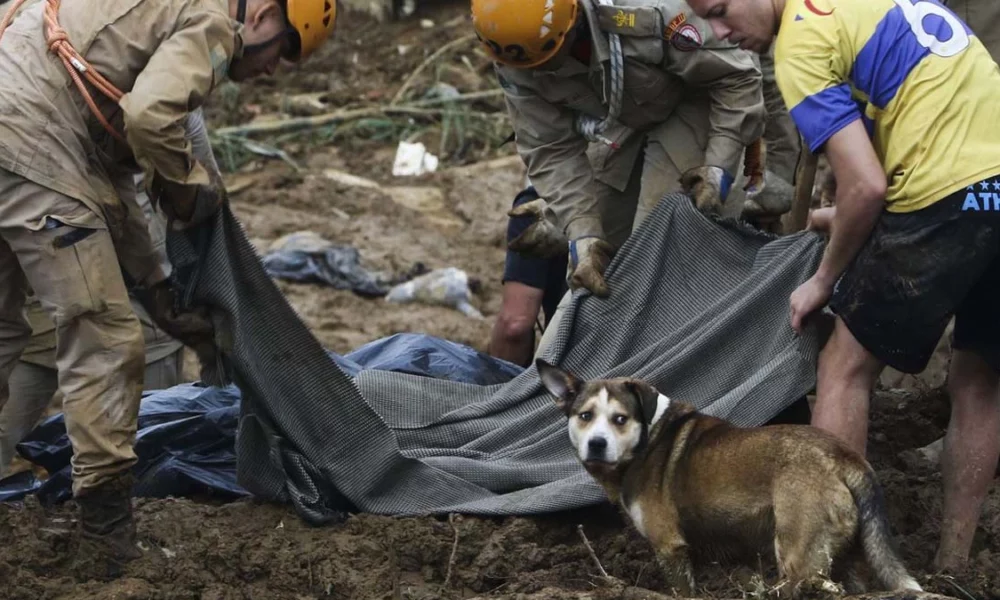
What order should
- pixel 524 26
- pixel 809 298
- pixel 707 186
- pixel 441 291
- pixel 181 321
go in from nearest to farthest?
pixel 809 298 → pixel 181 321 → pixel 524 26 → pixel 707 186 → pixel 441 291

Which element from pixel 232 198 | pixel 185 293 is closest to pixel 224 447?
pixel 185 293

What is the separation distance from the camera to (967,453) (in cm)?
484

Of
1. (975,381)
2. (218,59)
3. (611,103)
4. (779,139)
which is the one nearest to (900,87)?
(975,381)

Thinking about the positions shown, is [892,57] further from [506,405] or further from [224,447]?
[224,447]

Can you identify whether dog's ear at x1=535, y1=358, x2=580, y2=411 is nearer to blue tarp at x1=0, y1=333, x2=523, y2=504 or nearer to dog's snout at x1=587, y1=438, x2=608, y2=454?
dog's snout at x1=587, y1=438, x2=608, y2=454

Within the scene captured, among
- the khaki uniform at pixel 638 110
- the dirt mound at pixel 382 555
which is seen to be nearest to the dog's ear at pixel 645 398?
the dirt mound at pixel 382 555

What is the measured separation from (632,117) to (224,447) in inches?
87.9

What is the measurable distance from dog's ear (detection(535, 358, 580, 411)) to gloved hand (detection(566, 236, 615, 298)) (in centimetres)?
102

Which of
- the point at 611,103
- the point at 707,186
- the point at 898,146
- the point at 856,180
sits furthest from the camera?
the point at 611,103

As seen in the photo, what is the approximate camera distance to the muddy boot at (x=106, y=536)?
4.93 m

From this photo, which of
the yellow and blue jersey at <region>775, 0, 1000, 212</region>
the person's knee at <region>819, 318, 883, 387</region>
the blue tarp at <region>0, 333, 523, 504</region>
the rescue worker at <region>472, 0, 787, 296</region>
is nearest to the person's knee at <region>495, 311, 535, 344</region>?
the blue tarp at <region>0, 333, 523, 504</region>

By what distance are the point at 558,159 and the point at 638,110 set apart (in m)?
0.41

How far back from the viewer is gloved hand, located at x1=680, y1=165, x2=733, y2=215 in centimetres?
595

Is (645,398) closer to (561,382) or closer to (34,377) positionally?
(561,382)
